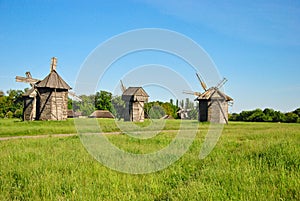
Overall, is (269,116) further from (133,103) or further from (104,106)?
(104,106)

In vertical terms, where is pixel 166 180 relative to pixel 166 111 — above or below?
below

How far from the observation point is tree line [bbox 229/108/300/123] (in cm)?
6738

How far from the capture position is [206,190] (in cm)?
590

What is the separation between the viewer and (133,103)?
46.0 meters

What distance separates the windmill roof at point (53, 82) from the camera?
124ft

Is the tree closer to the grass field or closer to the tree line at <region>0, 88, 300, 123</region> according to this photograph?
the tree line at <region>0, 88, 300, 123</region>

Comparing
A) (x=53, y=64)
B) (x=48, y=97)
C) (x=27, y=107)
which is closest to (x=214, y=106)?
(x=53, y=64)

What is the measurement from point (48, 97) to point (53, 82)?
1969 mm

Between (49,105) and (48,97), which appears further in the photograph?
(48,97)

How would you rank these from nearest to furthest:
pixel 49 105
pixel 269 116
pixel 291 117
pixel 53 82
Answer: pixel 49 105
pixel 53 82
pixel 291 117
pixel 269 116

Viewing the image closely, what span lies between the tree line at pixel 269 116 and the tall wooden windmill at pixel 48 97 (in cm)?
4797

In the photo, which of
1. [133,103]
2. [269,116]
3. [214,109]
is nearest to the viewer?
[133,103]

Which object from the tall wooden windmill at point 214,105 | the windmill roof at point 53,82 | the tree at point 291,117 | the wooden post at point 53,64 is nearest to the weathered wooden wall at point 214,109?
the tall wooden windmill at point 214,105

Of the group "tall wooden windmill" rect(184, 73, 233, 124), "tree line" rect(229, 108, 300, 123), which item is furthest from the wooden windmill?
"tree line" rect(229, 108, 300, 123)
